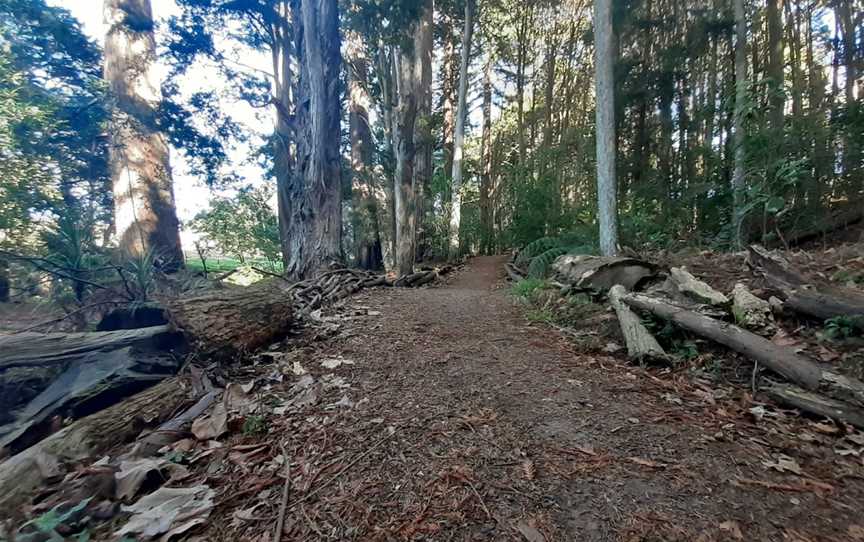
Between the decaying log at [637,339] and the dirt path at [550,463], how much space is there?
0.19 m

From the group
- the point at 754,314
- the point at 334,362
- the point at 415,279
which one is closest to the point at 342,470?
the point at 334,362

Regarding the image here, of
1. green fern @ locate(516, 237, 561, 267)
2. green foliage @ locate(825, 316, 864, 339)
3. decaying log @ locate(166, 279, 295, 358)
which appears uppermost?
green fern @ locate(516, 237, 561, 267)

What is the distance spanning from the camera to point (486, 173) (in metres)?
17.0

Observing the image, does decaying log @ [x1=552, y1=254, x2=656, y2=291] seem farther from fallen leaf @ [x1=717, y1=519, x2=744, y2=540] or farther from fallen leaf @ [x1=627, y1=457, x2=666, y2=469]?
fallen leaf @ [x1=717, y1=519, x2=744, y2=540]

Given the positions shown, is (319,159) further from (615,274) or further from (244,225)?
(244,225)

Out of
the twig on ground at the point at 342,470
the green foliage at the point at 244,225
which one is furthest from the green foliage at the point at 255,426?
the green foliage at the point at 244,225

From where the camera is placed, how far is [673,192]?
29.5 ft

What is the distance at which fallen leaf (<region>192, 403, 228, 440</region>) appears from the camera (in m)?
1.67

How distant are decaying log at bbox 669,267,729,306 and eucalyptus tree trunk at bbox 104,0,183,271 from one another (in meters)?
7.90

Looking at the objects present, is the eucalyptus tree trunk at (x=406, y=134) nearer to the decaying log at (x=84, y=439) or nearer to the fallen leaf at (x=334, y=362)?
the fallen leaf at (x=334, y=362)

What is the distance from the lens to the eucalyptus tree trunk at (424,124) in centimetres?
754

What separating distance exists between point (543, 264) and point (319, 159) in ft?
14.2

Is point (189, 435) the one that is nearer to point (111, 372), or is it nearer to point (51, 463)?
point (51, 463)

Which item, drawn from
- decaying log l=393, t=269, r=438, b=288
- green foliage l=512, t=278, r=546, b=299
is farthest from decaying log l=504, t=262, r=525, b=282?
green foliage l=512, t=278, r=546, b=299
